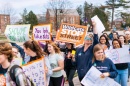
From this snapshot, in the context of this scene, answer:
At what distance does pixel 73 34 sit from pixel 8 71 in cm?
472

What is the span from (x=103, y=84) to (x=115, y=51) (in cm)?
203

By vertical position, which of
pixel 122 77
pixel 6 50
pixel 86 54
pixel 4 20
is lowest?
pixel 4 20

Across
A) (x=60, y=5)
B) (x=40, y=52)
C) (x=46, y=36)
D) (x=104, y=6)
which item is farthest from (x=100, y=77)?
(x=104, y=6)

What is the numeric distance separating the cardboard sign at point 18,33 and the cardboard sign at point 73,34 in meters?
0.95

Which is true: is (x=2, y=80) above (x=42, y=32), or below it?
below

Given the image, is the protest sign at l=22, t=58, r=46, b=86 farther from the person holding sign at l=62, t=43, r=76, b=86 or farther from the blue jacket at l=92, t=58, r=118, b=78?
the person holding sign at l=62, t=43, r=76, b=86

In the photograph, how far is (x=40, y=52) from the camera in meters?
4.95

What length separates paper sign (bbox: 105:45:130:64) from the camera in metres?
6.97

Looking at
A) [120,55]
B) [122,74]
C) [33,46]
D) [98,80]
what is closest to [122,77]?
[122,74]

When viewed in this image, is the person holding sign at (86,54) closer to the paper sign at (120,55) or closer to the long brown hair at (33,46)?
the long brown hair at (33,46)

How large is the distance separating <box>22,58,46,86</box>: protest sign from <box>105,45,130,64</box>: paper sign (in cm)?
268

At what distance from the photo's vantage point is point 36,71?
4.68 m

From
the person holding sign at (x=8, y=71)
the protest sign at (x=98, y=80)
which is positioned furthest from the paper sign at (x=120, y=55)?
the person holding sign at (x=8, y=71)

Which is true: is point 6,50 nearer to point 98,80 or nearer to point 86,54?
point 98,80
